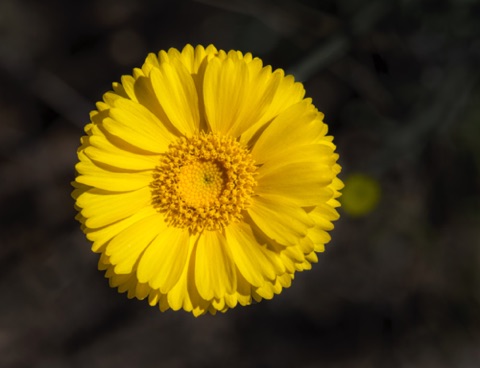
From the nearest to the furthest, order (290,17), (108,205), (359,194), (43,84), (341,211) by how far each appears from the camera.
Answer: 1. (108,205)
2. (359,194)
3. (341,211)
4. (290,17)
5. (43,84)

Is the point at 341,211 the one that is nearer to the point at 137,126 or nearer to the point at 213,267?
the point at 213,267

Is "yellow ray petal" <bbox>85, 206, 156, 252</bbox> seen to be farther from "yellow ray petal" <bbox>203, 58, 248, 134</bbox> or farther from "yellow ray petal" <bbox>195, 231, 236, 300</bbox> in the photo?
"yellow ray petal" <bbox>203, 58, 248, 134</bbox>

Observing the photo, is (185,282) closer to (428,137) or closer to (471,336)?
(428,137)

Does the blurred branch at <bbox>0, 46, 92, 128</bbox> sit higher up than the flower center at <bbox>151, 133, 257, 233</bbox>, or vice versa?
the blurred branch at <bbox>0, 46, 92, 128</bbox>

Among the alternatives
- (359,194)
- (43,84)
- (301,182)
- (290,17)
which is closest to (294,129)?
(301,182)

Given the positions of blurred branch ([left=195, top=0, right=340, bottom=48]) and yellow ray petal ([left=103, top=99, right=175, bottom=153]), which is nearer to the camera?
yellow ray petal ([left=103, top=99, right=175, bottom=153])

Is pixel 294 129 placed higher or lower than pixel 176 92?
lower

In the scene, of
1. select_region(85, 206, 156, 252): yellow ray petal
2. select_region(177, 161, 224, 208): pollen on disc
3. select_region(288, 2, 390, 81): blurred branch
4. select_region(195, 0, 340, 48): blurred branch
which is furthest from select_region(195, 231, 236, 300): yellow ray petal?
select_region(195, 0, 340, 48): blurred branch

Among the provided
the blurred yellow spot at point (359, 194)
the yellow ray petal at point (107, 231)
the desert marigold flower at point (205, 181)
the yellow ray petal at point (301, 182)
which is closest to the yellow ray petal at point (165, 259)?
the desert marigold flower at point (205, 181)
